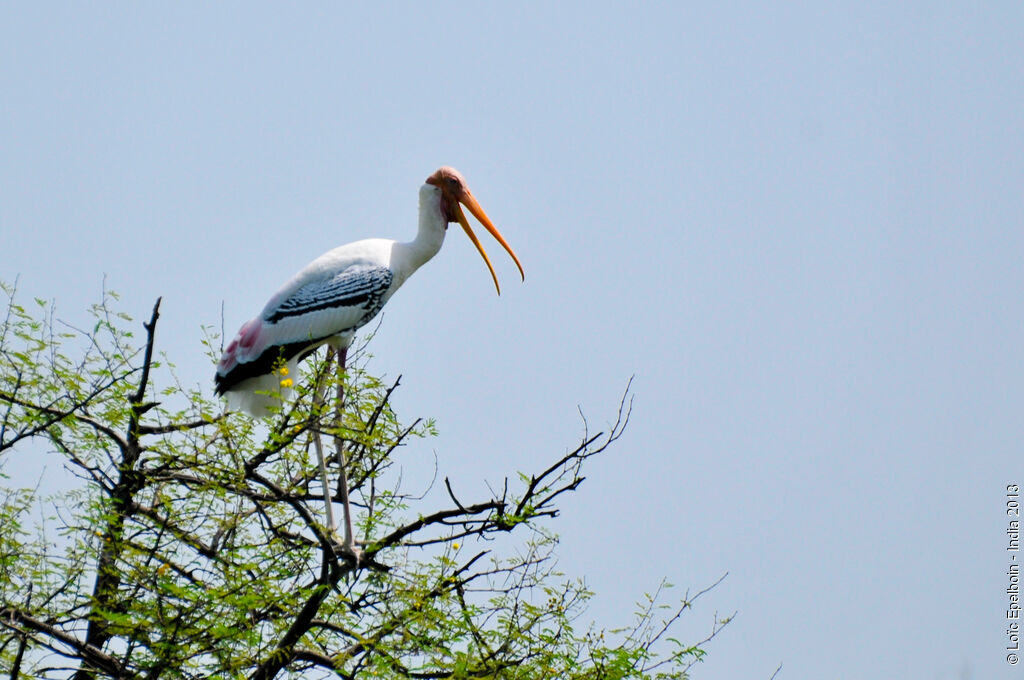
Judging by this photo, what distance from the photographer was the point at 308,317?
8.17m

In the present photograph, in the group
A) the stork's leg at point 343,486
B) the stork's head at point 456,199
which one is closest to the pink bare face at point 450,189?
the stork's head at point 456,199

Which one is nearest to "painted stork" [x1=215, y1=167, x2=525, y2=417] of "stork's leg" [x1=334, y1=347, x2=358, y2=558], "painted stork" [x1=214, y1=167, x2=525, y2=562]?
"painted stork" [x1=214, y1=167, x2=525, y2=562]

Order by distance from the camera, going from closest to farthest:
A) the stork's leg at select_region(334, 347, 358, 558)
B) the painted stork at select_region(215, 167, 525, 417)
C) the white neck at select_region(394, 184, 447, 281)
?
the stork's leg at select_region(334, 347, 358, 558) < the painted stork at select_region(215, 167, 525, 417) < the white neck at select_region(394, 184, 447, 281)

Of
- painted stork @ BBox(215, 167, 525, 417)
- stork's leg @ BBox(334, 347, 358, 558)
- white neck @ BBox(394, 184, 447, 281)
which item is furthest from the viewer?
white neck @ BBox(394, 184, 447, 281)

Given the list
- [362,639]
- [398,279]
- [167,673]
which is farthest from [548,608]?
[398,279]

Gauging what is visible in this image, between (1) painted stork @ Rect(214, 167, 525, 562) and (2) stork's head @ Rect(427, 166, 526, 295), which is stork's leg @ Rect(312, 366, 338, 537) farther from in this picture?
(2) stork's head @ Rect(427, 166, 526, 295)

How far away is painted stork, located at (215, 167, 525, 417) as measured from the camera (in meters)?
8.16

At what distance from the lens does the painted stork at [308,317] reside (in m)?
8.16

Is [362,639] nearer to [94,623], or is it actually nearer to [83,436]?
[94,623]

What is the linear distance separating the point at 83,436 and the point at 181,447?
67cm

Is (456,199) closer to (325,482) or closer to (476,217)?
(476,217)

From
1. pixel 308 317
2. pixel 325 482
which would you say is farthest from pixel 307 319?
pixel 325 482

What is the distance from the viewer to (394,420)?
6.88 metres

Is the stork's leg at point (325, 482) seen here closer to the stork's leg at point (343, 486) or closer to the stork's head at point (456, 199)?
the stork's leg at point (343, 486)
